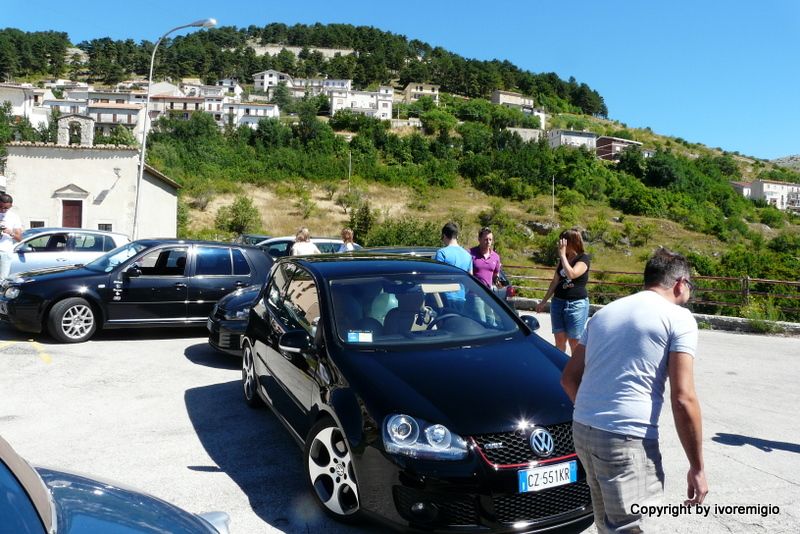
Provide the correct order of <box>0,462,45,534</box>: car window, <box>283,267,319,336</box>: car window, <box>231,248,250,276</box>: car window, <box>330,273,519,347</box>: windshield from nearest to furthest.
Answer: <box>0,462,45,534</box>: car window → <box>330,273,519,347</box>: windshield → <box>283,267,319,336</box>: car window → <box>231,248,250,276</box>: car window

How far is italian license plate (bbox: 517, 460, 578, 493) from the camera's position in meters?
3.09

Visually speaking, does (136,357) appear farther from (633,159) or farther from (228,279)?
(633,159)

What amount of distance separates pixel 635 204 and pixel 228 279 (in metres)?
85.1

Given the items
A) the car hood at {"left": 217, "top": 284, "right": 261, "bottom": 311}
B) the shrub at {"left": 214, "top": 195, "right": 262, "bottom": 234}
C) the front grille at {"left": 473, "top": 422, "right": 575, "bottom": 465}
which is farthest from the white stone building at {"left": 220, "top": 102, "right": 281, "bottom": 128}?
the front grille at {"left": 473, "top": 422, "right": 575, "bottom": 465}

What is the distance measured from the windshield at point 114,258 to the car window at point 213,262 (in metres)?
0.84

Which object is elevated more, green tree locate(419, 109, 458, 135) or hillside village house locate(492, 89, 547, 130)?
hillside village house locate(492, 89, 547, 130)

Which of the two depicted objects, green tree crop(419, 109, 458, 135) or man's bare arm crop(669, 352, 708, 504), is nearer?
man's bare arm crop(669, 352, 708, 504)

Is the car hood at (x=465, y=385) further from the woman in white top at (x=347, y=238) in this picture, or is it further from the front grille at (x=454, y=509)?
the woman in white top at (x=347, y=238)

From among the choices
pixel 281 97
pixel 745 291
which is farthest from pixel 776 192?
pixel 745 291

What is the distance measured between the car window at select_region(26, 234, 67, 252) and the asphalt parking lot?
16.4 feet

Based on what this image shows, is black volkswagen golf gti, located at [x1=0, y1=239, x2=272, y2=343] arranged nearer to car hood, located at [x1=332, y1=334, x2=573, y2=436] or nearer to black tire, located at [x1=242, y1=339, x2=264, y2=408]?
black tire, located at [x1=242, y1=339, x2=264, y2=408]

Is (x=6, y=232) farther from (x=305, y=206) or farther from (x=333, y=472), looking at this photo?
(x=305, y=206)

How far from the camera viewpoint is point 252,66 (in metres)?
182

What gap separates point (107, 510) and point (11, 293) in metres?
7.73
